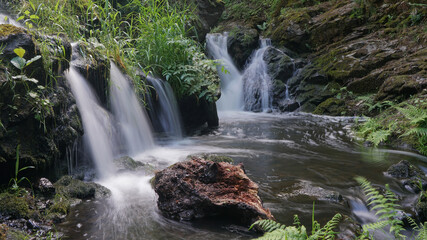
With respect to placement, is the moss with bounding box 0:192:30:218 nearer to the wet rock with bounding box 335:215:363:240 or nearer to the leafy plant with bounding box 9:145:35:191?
the leafy plant with bounding box 9:145:35:191

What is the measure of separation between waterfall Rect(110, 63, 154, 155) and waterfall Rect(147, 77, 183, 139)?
540 millimetres

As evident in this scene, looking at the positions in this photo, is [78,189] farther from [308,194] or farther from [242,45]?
[242,45]

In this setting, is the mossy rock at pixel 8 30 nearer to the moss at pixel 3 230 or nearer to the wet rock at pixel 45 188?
the wet rock at pixel 45 188

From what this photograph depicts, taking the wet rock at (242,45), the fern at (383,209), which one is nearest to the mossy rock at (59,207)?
the fern at (383,209)

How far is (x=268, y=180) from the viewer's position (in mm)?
3840

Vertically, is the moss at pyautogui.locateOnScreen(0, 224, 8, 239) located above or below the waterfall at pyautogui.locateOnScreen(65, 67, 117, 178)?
below

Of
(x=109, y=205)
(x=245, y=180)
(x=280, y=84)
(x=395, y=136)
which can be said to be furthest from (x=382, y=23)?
(x=109, y=205)

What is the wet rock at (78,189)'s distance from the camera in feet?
10.4

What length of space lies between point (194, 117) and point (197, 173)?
4.64 meters

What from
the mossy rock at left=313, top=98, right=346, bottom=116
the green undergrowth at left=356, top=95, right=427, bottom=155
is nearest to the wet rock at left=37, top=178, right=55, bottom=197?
the green undergrowth at left=356, top=95, right=427, bottom=155

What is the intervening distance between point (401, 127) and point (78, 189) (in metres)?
6.04

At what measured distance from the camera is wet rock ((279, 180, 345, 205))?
3220 millimetres

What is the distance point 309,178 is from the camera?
396cm

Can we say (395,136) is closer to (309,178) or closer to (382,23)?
(309,178)
